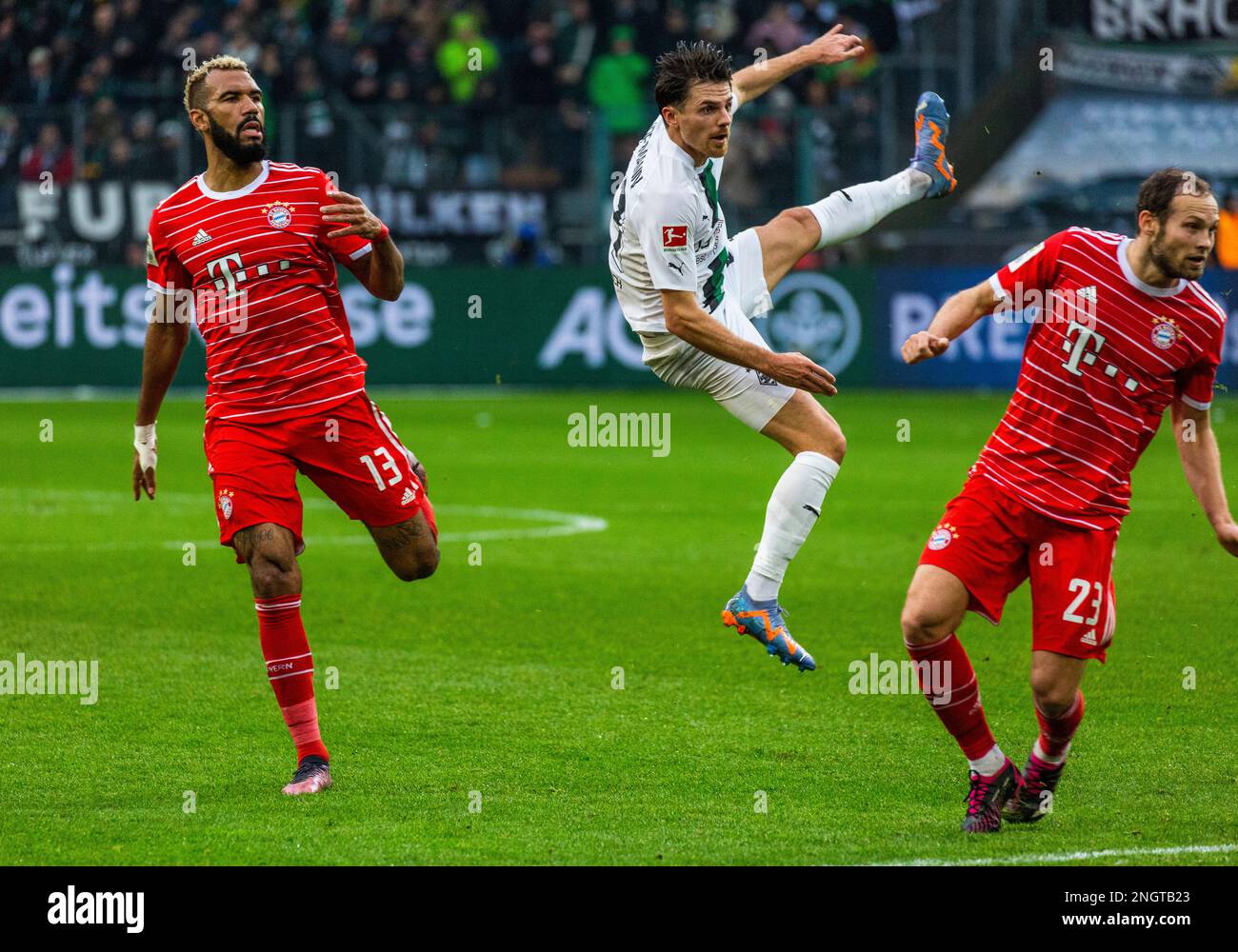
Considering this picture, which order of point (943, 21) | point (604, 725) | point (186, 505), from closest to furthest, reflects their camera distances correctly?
point (604, 725) → point (186, 505) → point (943, 21)

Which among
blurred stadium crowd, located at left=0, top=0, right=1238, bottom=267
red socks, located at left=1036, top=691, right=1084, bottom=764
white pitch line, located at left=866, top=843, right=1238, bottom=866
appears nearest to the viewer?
white pitch line, located at left=866, top=843, right=1238, bottom=866

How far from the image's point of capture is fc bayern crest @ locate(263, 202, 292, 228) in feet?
22.9

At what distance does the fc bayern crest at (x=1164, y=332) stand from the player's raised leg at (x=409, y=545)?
277 cm

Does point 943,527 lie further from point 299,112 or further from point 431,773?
point 299,112

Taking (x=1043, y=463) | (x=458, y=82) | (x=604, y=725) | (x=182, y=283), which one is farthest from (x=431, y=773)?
(x=458, y=82)

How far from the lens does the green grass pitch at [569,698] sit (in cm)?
622

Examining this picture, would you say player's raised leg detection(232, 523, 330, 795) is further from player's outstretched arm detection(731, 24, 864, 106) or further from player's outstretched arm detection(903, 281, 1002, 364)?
player's outstretched arm detection(731, 24, 864, 106)

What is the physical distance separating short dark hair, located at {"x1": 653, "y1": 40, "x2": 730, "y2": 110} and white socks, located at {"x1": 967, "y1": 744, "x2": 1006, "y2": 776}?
264cm

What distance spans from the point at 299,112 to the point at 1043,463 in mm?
19267

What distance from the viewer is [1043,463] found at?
629 cm

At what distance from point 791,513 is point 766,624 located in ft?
1.58

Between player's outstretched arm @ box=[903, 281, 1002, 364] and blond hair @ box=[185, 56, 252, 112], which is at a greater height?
blond hair @ box=[185, 56, 252, 112]

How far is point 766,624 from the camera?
748 cm

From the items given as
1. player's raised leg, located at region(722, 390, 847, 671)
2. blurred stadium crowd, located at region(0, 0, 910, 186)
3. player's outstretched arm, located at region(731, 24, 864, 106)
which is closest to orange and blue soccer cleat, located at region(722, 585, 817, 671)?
player's raised leg, located at region(722, 390, 847, 671)
